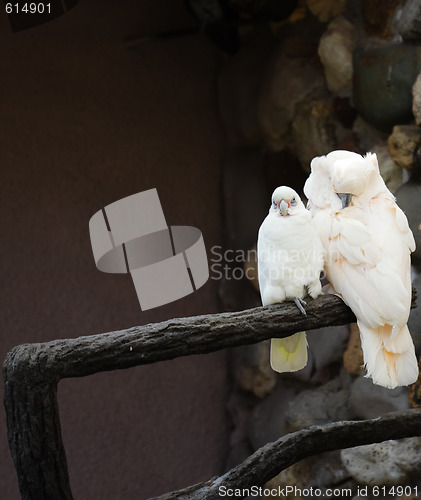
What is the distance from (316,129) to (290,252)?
0.83m

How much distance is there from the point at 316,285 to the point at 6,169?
1066 mm

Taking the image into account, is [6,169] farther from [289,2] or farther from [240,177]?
[289,2]

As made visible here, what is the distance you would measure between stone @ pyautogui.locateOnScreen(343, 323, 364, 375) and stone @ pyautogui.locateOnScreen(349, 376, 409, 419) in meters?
0.03

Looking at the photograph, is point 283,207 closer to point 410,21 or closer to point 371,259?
point 371,259

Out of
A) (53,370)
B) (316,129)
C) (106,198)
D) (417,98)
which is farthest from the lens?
(106,198)

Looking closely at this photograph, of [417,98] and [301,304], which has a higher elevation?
[417,98]

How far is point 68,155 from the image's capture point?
2.11m

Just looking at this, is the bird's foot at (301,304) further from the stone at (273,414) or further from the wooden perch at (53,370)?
the stone at (273,414)

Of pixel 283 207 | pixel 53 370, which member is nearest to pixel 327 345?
pixel 283 207

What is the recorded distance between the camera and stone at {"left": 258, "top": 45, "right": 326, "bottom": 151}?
6.91 feet

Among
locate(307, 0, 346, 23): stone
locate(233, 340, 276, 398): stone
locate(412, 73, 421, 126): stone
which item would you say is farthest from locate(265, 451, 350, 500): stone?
locate(307, 0, 346, 23): stone

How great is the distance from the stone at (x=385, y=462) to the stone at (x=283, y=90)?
944 millimetres

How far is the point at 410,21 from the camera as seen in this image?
1771 mm

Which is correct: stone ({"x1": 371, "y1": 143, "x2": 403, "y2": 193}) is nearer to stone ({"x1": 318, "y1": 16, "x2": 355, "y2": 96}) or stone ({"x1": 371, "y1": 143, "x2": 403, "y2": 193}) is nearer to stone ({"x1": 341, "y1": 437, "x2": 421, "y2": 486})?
stone ({"x1": 318, "y1": 16, "x2": 355, "y2": 96})
